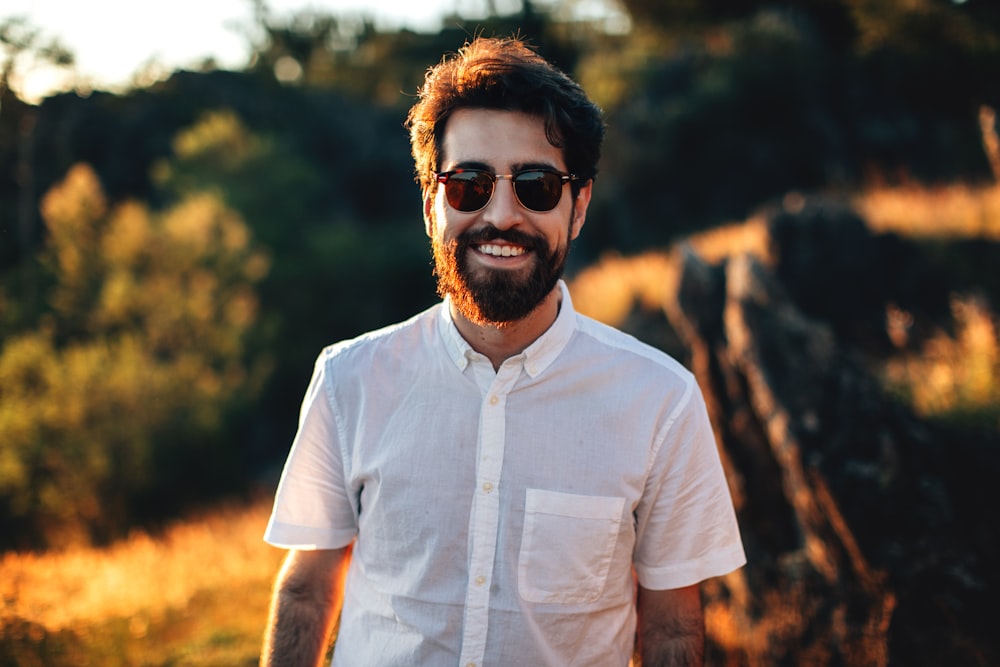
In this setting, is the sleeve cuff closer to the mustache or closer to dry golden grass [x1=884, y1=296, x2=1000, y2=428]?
the mustache

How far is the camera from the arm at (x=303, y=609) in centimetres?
205

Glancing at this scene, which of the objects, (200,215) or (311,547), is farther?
(200,215)

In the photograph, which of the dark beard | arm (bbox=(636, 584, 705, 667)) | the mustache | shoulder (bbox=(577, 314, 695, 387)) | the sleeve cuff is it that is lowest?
arm (bbox=(636, 584, 705, 667))

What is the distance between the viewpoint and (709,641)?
436 cm

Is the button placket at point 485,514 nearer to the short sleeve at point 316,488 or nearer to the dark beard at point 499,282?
the dark beard at point 499,282

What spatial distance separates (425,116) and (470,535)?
127 cm

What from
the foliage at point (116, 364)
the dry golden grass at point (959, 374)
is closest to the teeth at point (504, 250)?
the dry golden grass at point (959, 374)

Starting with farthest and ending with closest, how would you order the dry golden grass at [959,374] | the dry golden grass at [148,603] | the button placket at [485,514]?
the dry golden grass at [959,374] → the dry golden grass at [148,603] → the button placket at [485,514]

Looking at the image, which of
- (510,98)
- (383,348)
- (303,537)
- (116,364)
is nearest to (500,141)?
(510,98)

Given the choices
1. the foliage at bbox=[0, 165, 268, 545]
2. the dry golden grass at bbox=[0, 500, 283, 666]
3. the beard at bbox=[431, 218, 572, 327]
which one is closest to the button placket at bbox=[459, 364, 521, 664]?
the beard at bbox=[431, 218, 572, 327]

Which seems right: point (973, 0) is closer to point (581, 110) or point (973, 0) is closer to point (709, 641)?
point (709, 641)

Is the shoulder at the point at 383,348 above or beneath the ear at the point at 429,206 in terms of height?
beneath

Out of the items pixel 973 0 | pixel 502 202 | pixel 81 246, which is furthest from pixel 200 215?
pixel 502 202

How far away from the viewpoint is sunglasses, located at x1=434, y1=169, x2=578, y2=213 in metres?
2.06
